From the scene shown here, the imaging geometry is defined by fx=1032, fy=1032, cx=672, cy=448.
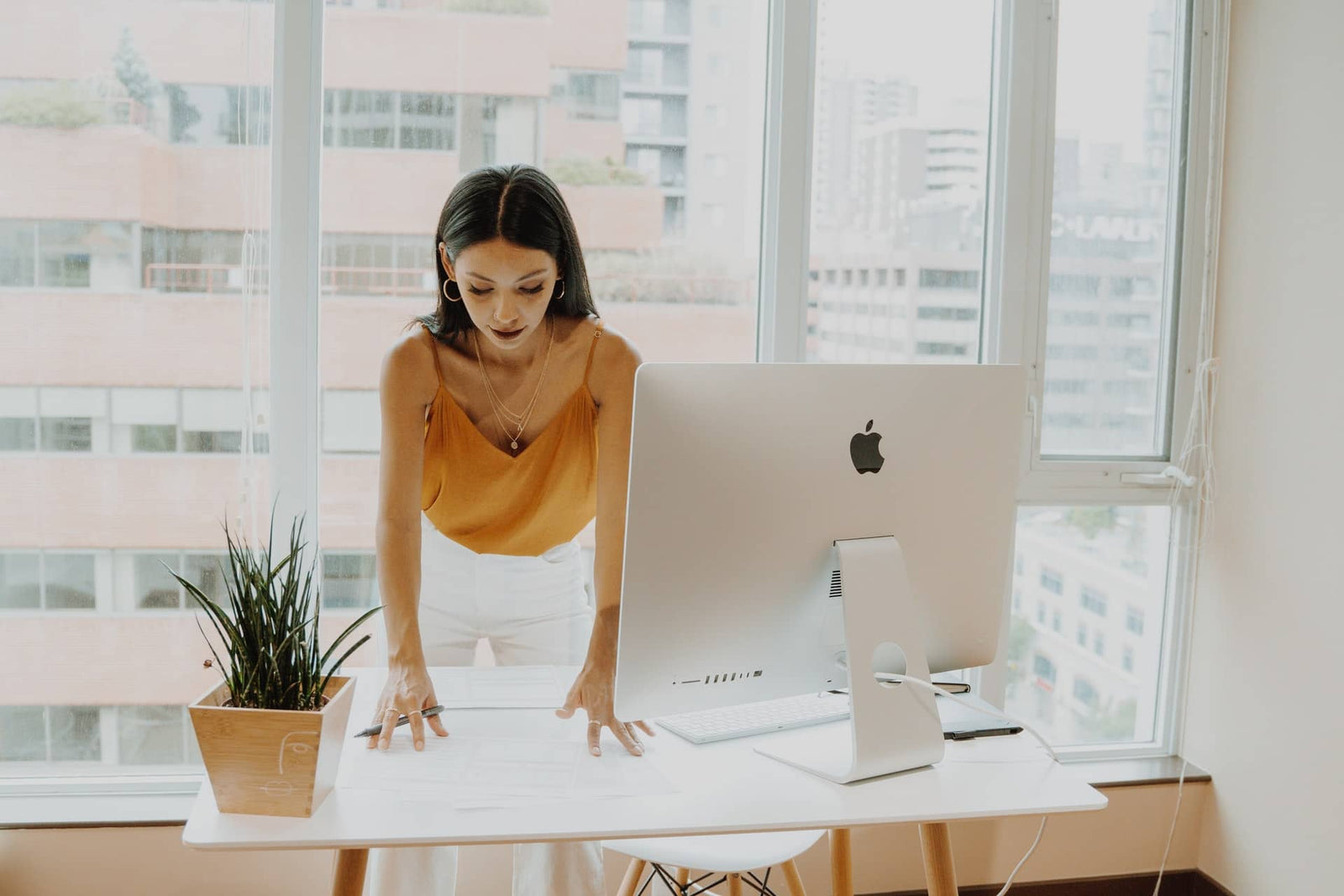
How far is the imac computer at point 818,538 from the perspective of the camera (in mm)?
1240

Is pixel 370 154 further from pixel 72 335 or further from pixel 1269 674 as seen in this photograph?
pixel 1269 674

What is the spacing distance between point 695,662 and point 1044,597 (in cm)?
156

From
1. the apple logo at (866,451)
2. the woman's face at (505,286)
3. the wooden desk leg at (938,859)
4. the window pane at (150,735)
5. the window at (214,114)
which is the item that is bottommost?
the window pane at (150,735)

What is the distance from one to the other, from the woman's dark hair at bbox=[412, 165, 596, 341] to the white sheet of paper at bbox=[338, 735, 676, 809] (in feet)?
2.43

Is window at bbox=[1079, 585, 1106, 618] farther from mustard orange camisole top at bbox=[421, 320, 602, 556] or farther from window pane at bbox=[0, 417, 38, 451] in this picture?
window pane at bbox=[0, 417, 38, 451]

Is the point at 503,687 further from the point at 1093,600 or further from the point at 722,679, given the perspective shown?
the point at 1093,600

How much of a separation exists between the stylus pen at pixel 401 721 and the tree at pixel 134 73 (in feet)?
4.81

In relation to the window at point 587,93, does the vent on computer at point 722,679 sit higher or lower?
lower

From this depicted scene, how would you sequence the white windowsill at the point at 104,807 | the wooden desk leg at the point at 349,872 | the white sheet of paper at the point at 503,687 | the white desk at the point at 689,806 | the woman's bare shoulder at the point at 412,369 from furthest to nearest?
1. the white windowsill at the point at 104,807
2. the woman's bare shoulder at the point at 412,369
3. the white sheet of paper at the point at 503,687
4. the wooden desk leg at the point at 349,872
5. the white desk at the point at 689,806

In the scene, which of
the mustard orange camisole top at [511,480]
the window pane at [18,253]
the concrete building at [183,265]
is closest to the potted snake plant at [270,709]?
the mustard orange camisole top at [511,480]

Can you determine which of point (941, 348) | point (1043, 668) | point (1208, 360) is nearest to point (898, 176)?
point (941, 348)

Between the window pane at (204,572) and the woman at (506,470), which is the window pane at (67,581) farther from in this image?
the woman at (506,470)

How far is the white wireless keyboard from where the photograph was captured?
1.45 metres

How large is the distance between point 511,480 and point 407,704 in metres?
0.50
